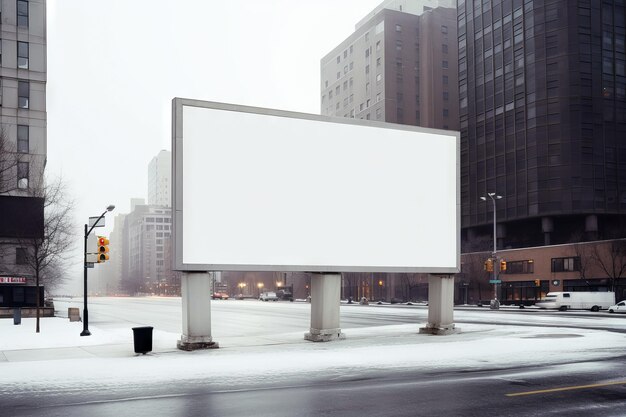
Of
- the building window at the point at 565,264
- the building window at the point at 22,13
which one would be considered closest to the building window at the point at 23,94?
the building window at the point at 22,13

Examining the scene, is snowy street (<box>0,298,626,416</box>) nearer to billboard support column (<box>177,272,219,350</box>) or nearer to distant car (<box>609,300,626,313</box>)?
billboard support column (<box>177,272,219,350</box>)

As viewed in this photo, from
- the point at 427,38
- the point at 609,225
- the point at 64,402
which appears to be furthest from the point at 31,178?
the point at 427,38

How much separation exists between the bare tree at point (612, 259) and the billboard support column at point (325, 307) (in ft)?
161

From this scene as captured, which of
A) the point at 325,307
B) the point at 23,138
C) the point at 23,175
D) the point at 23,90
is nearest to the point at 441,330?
the point at 325,307

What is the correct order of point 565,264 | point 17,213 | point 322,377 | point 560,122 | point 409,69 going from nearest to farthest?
point 322,377, point 17,213, point 565,264, point 560,122, point 409,69

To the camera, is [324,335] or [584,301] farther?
[584,301]

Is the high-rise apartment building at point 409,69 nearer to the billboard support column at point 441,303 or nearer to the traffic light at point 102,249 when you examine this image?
the billboard support column at point 441,303

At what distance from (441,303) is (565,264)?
181 ft

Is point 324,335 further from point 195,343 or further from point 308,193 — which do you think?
point 308,193

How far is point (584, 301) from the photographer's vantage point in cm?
5822

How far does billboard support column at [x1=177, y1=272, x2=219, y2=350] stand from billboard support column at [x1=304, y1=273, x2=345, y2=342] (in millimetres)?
4476

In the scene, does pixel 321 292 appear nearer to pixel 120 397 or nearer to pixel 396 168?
pixel 396 168

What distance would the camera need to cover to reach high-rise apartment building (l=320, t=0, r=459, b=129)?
128 metres

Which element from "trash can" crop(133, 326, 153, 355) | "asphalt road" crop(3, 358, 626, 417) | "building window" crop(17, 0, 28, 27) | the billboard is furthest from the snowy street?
"building window" crop(17, 0, 28, 27)
